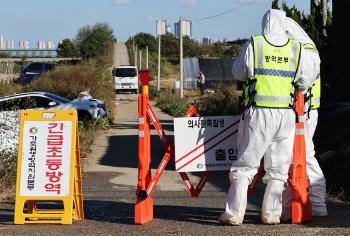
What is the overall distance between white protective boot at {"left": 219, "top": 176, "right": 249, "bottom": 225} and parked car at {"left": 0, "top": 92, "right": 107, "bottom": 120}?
11.8 m

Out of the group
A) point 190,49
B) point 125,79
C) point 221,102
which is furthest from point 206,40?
point 221,102

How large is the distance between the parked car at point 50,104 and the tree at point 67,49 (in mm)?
65022

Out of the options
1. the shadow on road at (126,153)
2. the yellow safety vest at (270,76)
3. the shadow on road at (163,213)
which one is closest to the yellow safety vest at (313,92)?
the yellow safety vest at (270,76)

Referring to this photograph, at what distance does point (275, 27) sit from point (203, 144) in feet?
4.94

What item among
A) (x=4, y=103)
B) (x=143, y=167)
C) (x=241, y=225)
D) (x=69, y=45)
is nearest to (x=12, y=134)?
(x=143, y=167)

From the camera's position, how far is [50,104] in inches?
797

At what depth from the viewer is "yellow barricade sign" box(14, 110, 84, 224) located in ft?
23.8

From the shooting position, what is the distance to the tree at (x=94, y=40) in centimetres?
8362

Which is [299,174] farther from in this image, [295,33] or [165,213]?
[165,213]

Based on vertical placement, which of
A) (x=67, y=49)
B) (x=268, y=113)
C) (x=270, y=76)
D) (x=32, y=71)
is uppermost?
(x=67, y=49)

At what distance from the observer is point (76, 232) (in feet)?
22.4

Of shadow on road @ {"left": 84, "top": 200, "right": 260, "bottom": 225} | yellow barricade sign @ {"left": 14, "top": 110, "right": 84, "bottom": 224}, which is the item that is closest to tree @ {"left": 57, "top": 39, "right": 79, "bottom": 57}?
shadow on road @ {"left": 84, "top": 200, "right": 260, "bottom": 225}

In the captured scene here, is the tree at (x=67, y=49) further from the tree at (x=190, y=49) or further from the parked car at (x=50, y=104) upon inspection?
the parked car at (x=50, y=104)

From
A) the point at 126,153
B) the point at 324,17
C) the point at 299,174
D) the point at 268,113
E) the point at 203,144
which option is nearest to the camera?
the point at 268,113
